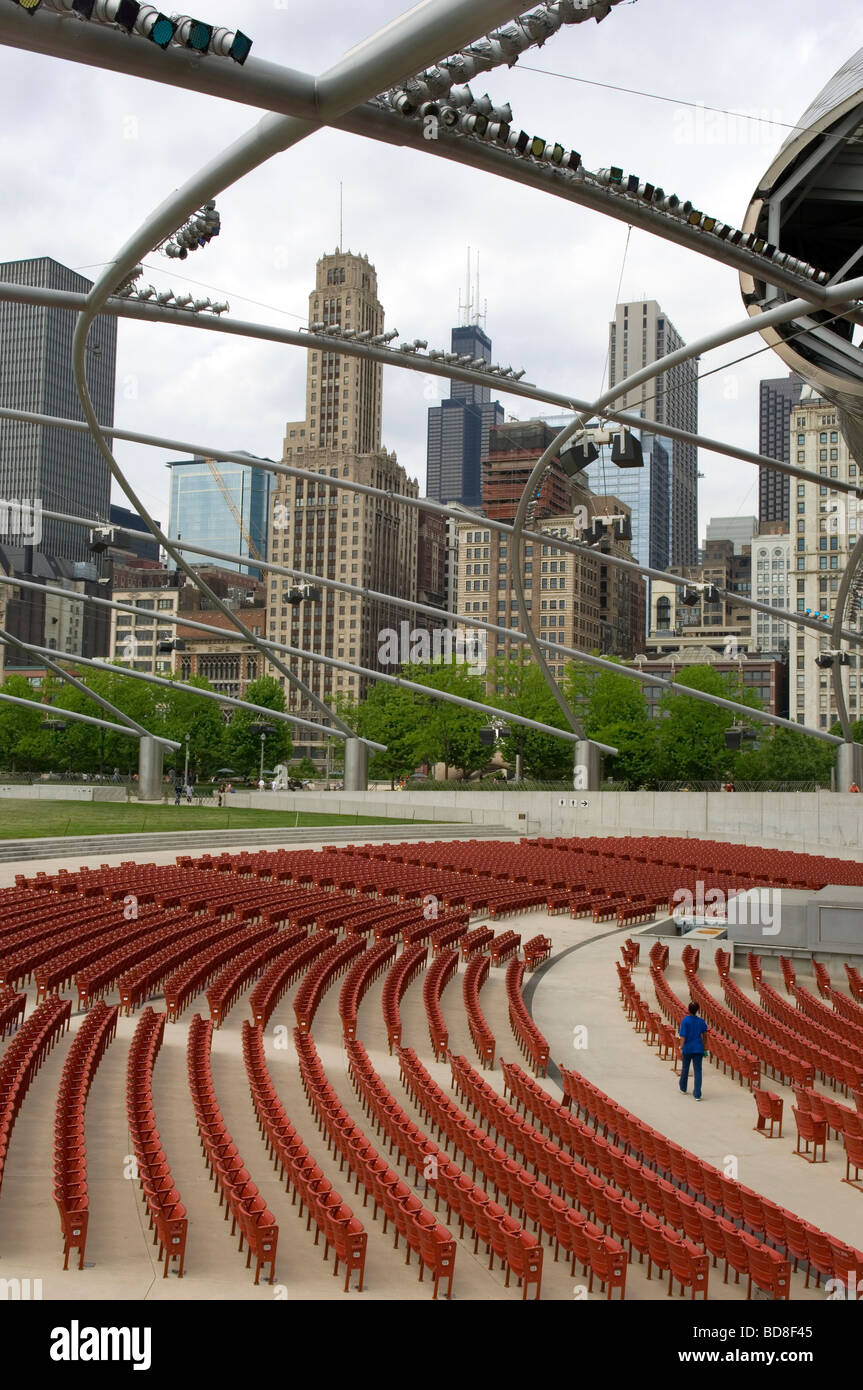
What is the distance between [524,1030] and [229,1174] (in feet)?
22.7

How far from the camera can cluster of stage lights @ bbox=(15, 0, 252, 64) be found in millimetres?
9102

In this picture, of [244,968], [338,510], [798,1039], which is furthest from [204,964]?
[338,510]

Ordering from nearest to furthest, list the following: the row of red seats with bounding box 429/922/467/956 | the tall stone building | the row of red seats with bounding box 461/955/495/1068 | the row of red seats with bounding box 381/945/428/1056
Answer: the row of red seats with bounding box 461/955/495/1068 < the row of red seats with bounding box 381/945/428/1056 < the row of red seats with bounding box 429/922/467/956 < the tall stone building

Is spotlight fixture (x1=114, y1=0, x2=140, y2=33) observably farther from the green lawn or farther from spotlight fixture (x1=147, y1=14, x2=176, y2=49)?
the green lawn

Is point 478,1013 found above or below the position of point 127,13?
below

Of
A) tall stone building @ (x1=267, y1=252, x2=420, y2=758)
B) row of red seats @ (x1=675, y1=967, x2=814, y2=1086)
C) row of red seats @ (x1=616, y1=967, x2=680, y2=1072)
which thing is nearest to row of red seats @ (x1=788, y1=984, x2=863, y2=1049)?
row of red seats @ (x1=675, y1=967, x2=814, y2=1086)

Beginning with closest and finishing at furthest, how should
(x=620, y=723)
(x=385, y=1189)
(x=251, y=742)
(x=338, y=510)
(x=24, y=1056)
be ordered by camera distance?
(x=385, y=1189) → (x=24, y=1056) → (x=620, y=723) → (x=251, y=742) → (x=338, y=510)

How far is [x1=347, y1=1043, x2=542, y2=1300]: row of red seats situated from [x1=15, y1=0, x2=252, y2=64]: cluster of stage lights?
9762 mm

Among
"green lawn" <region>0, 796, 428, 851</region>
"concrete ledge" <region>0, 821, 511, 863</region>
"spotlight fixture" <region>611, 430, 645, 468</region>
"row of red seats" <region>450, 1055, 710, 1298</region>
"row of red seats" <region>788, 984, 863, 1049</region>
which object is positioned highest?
"spotlight fixture" <region>611, 430, 645, 468</region>

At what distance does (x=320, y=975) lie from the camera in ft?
60.5

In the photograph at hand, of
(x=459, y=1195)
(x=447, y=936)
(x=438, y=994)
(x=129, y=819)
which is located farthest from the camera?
(x=129, y=819)

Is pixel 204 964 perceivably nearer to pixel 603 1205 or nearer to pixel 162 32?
pixel 603 1205
